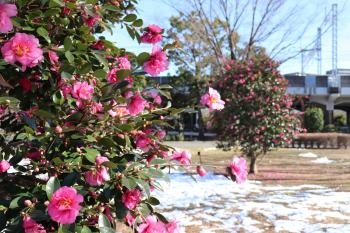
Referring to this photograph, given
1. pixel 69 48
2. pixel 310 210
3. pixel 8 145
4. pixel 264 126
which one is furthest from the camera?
pixel 264 126

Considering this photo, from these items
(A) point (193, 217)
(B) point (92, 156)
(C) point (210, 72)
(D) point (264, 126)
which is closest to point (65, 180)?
(B) point (92, 156)

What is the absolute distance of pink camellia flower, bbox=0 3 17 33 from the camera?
1768 millimetres

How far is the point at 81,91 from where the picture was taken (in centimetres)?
201

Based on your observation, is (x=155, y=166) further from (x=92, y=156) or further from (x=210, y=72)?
(x=210, y=72)

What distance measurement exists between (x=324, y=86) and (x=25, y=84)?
146 feet

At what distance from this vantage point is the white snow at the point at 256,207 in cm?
643

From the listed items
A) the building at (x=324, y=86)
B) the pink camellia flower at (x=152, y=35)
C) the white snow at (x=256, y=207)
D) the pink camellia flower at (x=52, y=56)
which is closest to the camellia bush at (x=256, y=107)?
the white snow at (x=256, y=207)

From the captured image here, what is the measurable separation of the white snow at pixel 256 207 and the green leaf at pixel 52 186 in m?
3.52

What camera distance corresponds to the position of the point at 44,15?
1992 millimetres

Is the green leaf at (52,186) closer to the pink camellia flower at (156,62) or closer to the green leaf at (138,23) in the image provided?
the pink camellia flower at (156,62)

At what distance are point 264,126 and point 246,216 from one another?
229 inches

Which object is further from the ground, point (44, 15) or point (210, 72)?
point (210, 72)

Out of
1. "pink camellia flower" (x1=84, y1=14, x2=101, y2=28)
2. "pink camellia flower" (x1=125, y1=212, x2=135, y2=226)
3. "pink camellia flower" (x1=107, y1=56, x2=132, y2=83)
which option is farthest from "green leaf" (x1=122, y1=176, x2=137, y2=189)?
"pink camellia flower" (x1=84, y1=14, x2=101, y2=28)

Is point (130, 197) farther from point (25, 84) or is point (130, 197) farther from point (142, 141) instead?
point (25, 84)
